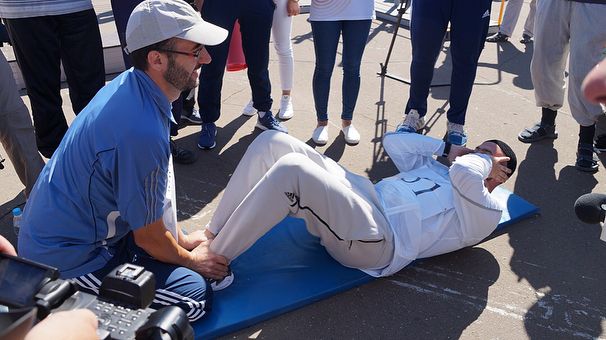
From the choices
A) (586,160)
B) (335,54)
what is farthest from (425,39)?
(586,160)

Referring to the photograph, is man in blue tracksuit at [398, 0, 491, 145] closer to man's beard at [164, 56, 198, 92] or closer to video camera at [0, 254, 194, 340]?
man's beard at [164, 56, 198, 92]

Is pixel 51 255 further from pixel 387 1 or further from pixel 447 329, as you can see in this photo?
pixel 387 1

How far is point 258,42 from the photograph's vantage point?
14.3 ft

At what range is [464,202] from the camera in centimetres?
308

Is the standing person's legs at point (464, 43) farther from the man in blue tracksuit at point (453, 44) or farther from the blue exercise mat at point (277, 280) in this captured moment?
the blue exercise mat at point (277, 280)

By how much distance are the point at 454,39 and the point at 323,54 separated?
101cm

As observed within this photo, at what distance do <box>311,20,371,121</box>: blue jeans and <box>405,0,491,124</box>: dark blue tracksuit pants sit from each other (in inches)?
17.4

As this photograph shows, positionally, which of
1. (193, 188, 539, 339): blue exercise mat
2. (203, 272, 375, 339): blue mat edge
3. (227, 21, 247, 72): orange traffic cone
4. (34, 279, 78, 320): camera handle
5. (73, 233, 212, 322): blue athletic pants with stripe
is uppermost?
(34, 279, 78, 320): camera handle

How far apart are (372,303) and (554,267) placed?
116 cm

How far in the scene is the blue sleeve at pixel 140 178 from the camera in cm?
230

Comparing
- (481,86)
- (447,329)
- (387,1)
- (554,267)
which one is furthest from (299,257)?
(387,1)

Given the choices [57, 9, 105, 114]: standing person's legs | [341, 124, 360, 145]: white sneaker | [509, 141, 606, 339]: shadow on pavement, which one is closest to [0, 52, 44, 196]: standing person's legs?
[57, 9, 105, 114]: standing person's legs

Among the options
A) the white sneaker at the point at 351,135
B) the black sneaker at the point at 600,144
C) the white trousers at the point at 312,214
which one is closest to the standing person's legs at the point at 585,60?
the black sneaker at the point at 600,144

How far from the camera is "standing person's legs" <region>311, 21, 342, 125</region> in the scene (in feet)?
14.4
